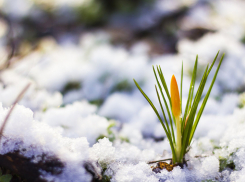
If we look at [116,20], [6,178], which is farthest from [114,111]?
[116,20]

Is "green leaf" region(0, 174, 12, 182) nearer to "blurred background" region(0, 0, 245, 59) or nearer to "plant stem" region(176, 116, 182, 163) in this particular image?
"plant stem" region(176, 116, 182, 163)

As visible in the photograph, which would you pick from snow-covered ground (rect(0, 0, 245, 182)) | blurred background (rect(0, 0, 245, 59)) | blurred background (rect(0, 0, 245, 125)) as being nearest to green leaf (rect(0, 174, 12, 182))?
snow-covered ground (rect(0, 0, 245, 182))

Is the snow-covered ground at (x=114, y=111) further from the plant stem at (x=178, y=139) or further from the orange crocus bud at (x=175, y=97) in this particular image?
the orange crocus bud at (x=175, y=97)

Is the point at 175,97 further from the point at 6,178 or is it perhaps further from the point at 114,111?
the point at 114,111

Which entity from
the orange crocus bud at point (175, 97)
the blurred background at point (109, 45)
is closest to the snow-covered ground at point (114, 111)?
the blurred background at point (109, 45)

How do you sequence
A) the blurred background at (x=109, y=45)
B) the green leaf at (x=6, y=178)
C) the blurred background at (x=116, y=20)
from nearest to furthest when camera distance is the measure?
1. the green leaf at (x=6, y=178)
2. the blurred background at (x=109, y=45)
3. the blurred background at (x=116, y=20)

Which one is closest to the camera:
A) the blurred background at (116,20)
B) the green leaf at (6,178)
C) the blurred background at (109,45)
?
the green leaf at (6,178)
